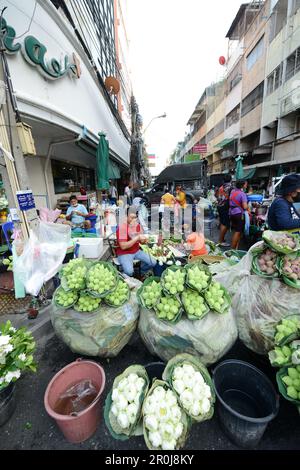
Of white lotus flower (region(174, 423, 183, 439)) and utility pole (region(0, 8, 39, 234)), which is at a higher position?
utility pole (region(0, 8, 39, 234))

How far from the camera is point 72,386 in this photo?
2.03 m

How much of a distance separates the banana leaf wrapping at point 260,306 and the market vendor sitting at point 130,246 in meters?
1.88

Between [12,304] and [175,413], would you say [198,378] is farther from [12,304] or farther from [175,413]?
[12,304]

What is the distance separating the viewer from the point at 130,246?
3.70 meters

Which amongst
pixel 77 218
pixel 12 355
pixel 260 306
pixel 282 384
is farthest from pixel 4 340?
pixel 77 218

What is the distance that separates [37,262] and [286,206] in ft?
12.2

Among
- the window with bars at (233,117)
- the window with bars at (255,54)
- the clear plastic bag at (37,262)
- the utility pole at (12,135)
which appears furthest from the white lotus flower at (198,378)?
the window with bars at (233,117)

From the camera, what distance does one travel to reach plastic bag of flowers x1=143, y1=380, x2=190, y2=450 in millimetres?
1366

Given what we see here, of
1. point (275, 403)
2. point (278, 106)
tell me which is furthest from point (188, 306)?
point (278, 106)

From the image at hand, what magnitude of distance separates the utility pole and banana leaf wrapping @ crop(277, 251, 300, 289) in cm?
344

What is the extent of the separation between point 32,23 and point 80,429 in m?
5.67

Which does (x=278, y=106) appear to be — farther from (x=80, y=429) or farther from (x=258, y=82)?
(x=80, y=429)

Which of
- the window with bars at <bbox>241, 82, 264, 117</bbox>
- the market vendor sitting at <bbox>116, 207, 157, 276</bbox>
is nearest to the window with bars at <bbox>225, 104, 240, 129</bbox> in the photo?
the window with bars at <bbox>241, 82, 264, 117</bbox>

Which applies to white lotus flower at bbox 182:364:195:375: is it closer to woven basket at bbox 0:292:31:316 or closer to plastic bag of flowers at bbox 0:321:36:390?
plastic bag of flowers at bbox 0:321:36:390
